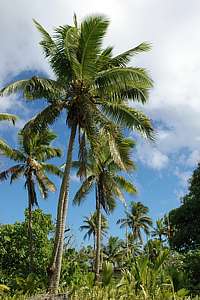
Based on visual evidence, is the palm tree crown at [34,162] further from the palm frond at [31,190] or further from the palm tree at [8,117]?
the palm tree at [8,117]

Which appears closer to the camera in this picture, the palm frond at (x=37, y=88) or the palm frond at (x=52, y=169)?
the palm frond at (x=37, y=88)

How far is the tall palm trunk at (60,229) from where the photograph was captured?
1764cm

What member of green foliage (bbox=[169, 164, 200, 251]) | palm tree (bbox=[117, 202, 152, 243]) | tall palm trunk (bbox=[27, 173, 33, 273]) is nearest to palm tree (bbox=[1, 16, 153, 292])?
green foliage (bbox=[169, 164, 200, 251])

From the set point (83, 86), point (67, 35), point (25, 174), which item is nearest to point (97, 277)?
point (25, 174)

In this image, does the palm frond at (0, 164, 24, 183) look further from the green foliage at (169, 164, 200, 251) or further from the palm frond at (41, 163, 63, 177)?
the green foliage at (169, 164, 200, 251)

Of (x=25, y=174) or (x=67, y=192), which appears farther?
(x=25, y=174)

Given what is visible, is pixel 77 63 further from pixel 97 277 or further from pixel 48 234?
pixel 48 234

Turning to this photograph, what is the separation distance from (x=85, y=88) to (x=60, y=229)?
5.42 m

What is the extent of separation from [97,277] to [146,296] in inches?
514

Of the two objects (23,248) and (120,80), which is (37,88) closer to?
(120,80)

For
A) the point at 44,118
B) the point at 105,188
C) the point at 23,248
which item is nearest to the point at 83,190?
the point at 105,188

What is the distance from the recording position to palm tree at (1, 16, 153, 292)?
61.2 feet

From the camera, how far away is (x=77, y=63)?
18.5 meters

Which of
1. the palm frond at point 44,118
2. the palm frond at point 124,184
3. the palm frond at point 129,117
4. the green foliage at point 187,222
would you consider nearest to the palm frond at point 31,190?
the palm frond at point 124,184
